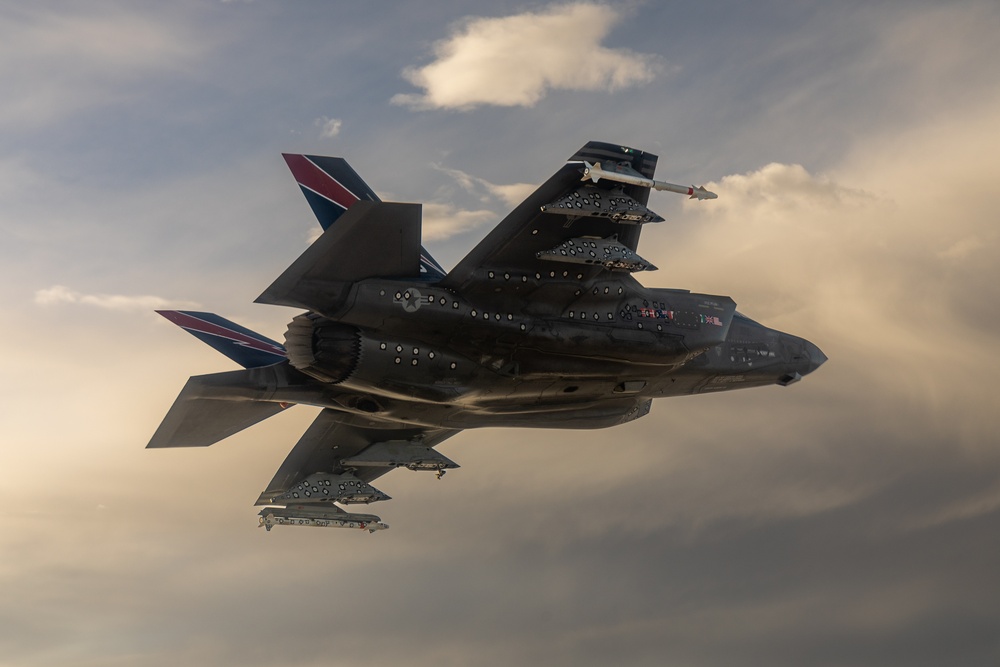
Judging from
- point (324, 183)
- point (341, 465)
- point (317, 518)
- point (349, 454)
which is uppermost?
point (324, 183)

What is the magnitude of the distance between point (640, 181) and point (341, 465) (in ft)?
54.3

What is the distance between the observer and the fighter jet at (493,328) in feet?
94.7

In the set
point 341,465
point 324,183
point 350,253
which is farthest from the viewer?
point 341,465

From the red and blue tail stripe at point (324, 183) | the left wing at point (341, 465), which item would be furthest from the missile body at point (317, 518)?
the red and blue tail stripe at point (324, 183)

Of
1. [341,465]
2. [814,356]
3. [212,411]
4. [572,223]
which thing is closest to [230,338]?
[212,411]

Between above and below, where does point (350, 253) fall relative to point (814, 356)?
above

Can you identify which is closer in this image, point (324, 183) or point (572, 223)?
point (572, 223)

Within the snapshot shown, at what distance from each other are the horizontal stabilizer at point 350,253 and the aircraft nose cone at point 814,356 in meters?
14.4

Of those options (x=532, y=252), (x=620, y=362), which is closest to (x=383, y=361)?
(x=532, y=252)

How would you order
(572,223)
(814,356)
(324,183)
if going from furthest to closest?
(814,356)
(324,183)
(572,223)

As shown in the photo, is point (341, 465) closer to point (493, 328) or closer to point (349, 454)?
point (349, 454)

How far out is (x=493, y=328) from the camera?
30.7 meters

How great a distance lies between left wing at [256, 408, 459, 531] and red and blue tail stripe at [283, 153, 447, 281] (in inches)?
321

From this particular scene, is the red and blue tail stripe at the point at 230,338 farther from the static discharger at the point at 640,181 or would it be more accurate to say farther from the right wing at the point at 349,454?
the static discharger at the point at 640,181
